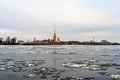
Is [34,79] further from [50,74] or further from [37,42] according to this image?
[37,42]

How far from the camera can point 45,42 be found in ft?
394

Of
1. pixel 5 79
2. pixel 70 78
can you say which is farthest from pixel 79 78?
pixel 5 79

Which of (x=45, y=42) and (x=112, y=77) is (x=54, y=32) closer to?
(x=45, y=42)

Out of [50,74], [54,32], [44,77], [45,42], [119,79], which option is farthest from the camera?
[45,42]

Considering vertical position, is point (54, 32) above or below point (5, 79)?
above

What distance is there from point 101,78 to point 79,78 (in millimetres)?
914

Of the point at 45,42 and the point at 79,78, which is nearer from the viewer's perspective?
the point at 79,78

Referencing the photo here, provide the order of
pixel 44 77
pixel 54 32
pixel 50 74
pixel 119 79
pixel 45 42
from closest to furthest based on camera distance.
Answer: pixel 119 79 → pixel 44 77 → pixel 50 74 → pixel 54 32 → pixel 45 42

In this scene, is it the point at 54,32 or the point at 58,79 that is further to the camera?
the point at 54,32

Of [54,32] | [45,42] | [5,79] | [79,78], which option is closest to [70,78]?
[79,78]

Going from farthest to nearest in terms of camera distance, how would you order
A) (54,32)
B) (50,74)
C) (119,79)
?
(54,32)
(50,74)
(119,79)

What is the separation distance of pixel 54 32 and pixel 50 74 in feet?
337

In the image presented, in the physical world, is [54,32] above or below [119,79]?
above

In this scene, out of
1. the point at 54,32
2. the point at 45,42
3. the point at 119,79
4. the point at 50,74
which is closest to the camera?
the point at 119,79
